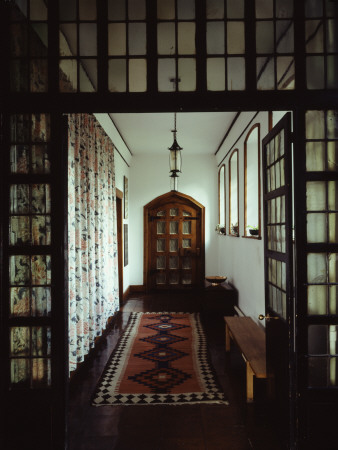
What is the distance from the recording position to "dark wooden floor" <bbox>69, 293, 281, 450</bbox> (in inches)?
106

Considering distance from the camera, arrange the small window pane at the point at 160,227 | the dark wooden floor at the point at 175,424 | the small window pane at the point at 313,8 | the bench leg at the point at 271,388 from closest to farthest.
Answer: the small window pane at the point at 313,8 → the dark wooden floor at the point at 175,424 → the bench leg at the point at 271,388 → the small window pane at the point at 160,227

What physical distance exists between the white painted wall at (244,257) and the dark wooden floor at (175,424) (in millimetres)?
1282

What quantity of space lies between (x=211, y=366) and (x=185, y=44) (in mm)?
3450

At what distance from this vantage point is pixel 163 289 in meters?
9.16

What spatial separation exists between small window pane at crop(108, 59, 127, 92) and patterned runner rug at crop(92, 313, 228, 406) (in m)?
2.80

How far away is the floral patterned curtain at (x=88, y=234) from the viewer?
3.78m

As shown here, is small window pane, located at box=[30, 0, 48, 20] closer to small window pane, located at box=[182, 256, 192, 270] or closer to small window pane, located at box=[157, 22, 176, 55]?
small window pane, located at box=[157, 22, 176, 55]

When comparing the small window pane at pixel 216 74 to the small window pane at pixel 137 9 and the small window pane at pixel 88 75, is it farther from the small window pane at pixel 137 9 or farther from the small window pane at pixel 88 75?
the small window pane at pixel 88 75

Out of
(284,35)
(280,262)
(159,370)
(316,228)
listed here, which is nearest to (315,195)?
(316,228)

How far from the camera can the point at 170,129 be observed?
6.96 m

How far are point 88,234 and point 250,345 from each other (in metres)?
2.36

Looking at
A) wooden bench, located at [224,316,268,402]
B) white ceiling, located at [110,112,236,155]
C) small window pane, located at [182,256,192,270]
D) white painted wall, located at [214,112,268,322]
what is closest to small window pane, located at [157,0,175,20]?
white painted wall, located at [214,112,268,322]

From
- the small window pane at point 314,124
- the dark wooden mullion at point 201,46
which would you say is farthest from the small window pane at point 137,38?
the small window pane at point 314,124

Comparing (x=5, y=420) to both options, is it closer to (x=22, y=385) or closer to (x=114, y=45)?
(x=22, y=385)
